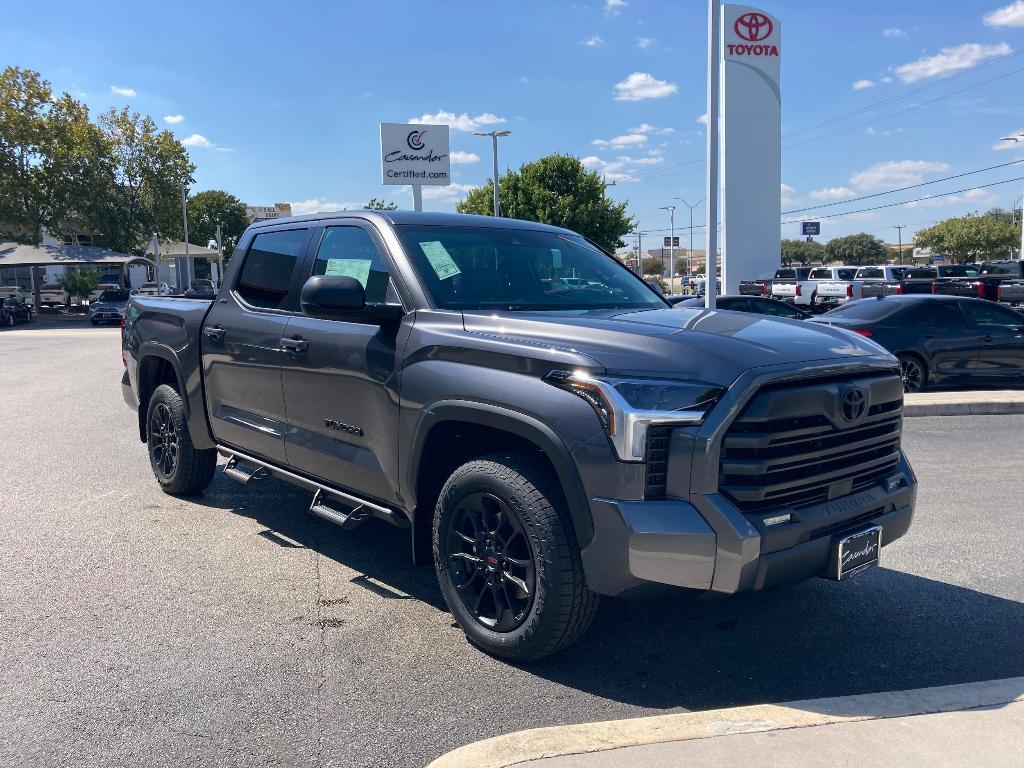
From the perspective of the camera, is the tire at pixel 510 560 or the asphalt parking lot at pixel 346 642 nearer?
the asphalt parking lot at pixel 346 642

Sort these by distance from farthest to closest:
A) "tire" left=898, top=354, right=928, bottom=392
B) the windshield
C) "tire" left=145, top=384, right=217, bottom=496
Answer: "tire" left=898, top=354, right=928, bottom=392 → "tire" left=145, top=384, right=217, bottom=496 → the windshield

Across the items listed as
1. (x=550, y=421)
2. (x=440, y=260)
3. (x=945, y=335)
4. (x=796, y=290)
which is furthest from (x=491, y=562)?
(x=796, y=290)

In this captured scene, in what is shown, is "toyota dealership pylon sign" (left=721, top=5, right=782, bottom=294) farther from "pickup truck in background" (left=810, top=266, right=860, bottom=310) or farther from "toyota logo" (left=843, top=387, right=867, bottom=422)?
"toyota logo" (left=843, top=387, right=867, bottom=422)

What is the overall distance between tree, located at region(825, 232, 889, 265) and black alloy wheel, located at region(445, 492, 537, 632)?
12027cm

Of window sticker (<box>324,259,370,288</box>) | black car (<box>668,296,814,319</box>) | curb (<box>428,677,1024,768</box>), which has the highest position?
window sticker (<box>324,259,370,288</box>)

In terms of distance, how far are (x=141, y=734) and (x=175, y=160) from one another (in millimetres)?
51145

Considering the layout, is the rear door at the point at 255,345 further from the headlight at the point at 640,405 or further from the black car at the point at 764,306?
the black car at the point at 764,306

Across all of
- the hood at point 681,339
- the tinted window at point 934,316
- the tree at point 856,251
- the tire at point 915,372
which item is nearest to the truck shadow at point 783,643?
the hood at point 681,339

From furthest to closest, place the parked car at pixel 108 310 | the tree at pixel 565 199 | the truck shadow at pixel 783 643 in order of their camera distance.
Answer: the tree at pixel 565 199 → the parked car at pixel 108 310 → the truck shadow at pixel 783 643

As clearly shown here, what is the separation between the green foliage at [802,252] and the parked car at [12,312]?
102 m

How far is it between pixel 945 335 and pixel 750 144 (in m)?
38.6

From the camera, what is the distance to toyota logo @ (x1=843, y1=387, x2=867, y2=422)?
345 centimetres

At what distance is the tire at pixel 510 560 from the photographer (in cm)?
336

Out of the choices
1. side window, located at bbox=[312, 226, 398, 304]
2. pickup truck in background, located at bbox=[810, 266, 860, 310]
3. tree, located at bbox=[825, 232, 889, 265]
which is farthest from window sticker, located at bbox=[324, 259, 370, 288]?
tree, located at bbox=[825, 232, 889, 265]
